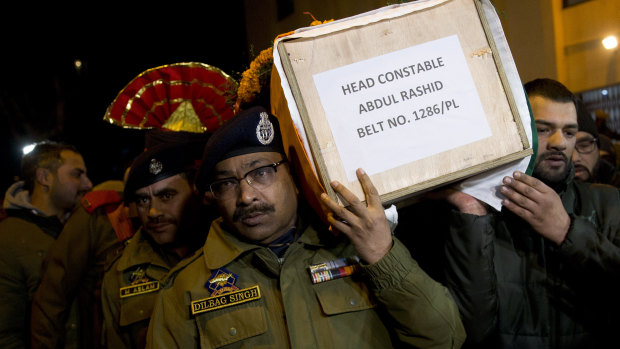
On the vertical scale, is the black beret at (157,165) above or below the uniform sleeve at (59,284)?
above

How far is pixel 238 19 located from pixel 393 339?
1059 centimetres

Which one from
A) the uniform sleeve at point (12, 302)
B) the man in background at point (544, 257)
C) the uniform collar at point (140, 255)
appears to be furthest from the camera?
the uniform sleeve at point (12, 302)

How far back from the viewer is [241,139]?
2336mm

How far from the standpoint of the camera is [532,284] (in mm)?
2283

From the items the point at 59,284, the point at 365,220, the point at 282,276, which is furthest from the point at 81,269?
the point at 365,220

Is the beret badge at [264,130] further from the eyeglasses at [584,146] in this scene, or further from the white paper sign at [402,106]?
the eyeglasses at [584,146]

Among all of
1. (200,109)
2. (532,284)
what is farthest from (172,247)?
(532,284)

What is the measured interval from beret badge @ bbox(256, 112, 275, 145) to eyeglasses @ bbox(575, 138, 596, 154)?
8.92ft

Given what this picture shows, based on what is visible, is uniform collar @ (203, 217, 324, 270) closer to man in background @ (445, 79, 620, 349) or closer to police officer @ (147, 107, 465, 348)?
police officer @ (147, 107, 465, 348)

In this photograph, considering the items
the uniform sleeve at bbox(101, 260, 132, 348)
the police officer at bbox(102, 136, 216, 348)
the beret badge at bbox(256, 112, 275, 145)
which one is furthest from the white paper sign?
the uniform sleeve at bbox(101, 260, 132, 348)

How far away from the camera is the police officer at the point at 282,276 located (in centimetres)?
196

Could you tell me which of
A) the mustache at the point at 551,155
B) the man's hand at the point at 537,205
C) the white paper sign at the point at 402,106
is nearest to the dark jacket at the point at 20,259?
the white paper sign at the point at 402,106

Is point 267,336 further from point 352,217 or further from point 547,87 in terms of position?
point 547,87

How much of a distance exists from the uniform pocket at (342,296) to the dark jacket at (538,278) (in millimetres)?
393
